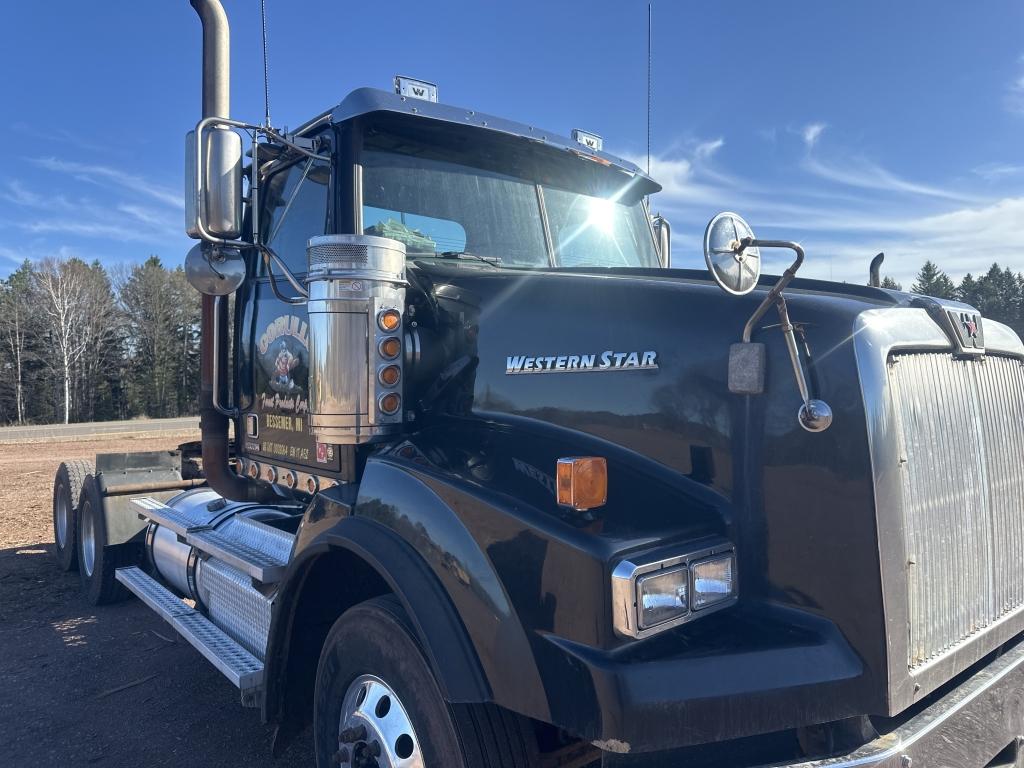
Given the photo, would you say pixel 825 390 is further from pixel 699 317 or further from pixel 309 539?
pixel 309 539

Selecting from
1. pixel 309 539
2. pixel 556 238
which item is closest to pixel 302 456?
pixel 309 539

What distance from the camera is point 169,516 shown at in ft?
16.1

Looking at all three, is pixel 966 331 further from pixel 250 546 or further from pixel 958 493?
pixel 250 546

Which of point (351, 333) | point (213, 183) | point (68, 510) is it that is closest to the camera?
point (351, 333)

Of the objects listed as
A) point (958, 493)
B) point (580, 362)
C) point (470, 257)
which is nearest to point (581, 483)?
point (580, 362)

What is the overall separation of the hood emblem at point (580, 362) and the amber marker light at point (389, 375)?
42 centimetres

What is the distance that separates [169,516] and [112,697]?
1137 millimetres

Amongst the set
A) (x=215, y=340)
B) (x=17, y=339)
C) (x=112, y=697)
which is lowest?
(x=112, y=697)

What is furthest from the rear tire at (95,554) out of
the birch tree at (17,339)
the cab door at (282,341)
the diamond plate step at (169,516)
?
the birch tree at (17,339)

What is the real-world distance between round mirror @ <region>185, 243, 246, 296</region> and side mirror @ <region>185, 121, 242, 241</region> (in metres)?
0.10

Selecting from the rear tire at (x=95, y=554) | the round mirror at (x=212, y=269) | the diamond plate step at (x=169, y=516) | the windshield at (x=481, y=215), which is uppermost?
the windshield at (x=481, y=215)

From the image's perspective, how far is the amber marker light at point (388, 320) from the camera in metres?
2.64

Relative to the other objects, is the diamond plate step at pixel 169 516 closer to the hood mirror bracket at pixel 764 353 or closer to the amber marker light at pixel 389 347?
the amber marker light at pixel 389 347

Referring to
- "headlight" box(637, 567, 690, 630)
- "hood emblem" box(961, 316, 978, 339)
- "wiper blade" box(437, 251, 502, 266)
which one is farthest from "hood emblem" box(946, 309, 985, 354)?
"wiper blade" box(437, 251, 502, 266)
